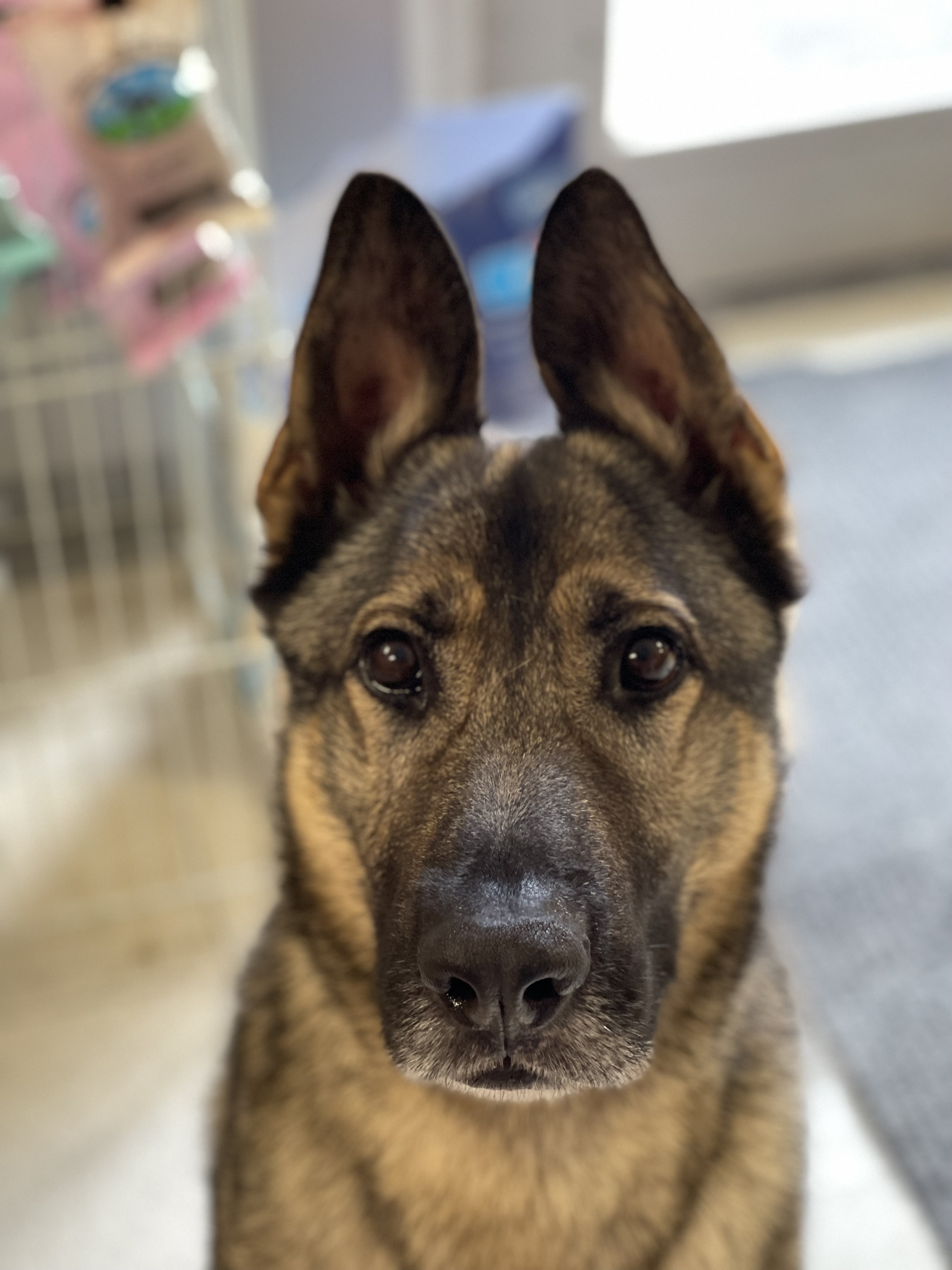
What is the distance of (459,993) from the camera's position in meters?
1.16

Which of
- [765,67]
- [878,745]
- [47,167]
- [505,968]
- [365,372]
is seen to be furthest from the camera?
[765,67]

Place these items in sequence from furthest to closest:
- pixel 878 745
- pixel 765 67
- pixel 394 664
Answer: pixel 765 67, pixel 878 745, pixel 394 664

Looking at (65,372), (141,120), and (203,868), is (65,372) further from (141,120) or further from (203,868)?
(203,868)

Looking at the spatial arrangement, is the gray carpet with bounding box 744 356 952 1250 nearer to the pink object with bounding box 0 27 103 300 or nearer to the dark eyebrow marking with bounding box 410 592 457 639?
the dark eyebrow marking with bounding box 410 592 457 639

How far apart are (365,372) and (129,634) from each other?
5.32 feet

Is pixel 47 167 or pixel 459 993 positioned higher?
pixel 47 167

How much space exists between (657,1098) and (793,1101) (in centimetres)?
22

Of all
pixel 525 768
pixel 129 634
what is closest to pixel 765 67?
pixel 129 634

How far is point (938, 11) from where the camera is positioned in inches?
155

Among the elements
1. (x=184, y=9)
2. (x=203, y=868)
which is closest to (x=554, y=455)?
(x=184, y=9)

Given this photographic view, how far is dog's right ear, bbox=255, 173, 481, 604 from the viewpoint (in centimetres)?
133

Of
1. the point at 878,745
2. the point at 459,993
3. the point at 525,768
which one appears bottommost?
the point at 878,745

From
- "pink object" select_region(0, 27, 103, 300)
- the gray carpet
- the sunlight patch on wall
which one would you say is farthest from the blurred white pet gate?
the sunlight patch on wall

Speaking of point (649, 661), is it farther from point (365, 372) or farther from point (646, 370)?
point (365, 372)
